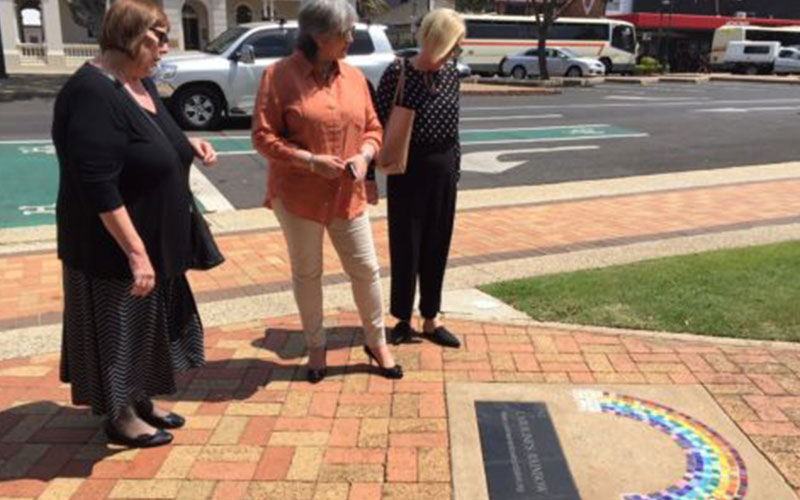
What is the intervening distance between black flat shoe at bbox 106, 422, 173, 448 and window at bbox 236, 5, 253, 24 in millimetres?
42450

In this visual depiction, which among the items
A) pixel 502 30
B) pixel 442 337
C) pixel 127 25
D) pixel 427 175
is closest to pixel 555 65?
pixel 502 30

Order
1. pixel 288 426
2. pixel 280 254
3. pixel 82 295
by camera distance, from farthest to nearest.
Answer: pixel 280 254 < pixel 288 426 < pixel 82 295

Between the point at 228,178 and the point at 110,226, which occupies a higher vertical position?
the point at 110,226

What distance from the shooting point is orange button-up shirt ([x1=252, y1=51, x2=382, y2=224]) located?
129 inches

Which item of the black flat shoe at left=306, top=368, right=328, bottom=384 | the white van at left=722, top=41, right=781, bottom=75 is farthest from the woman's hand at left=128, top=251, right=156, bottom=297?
the white van at left=722, top=41, right=781, bottom=75

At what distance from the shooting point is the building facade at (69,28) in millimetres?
36156

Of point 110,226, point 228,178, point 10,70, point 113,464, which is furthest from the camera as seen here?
point 10,70

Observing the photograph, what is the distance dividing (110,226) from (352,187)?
1.18 m

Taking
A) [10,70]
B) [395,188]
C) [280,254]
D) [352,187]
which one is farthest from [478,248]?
[10,70]

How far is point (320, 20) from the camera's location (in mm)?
3199

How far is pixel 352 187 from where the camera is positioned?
11.5ft

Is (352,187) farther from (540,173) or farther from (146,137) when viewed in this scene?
(540,173)

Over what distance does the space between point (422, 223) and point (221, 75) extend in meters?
10.1

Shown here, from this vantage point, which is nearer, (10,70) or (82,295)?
(82,295)
